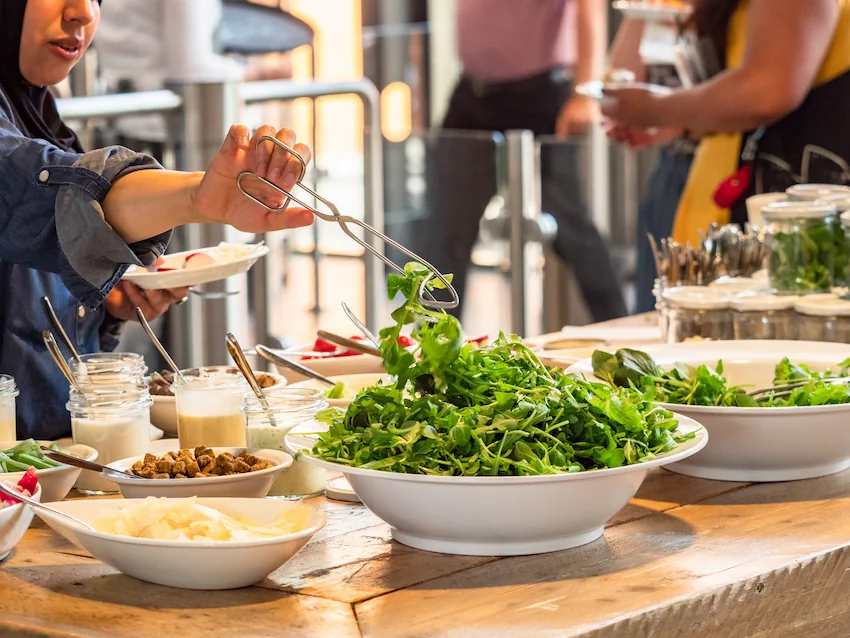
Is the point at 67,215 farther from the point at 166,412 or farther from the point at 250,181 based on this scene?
the point at 166,412

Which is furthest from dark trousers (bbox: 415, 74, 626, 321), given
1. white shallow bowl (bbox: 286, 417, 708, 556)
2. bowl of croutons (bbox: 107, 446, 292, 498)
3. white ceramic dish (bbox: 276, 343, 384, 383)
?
white shallow bowl (bbox: 286, 417, 708, 556)

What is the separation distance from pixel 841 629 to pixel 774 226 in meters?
0.91

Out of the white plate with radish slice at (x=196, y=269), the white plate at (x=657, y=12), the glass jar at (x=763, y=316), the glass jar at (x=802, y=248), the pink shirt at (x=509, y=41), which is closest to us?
the white plate with radish slice at (x=196, y=269)

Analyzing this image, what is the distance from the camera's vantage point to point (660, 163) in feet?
11.0

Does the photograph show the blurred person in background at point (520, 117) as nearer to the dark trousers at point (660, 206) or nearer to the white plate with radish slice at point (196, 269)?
the dark trousers at point (660, 206)

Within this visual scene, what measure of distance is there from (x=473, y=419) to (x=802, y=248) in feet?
3.16

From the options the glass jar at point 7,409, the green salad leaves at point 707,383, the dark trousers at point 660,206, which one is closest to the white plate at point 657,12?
the dark trousers at point 660,206

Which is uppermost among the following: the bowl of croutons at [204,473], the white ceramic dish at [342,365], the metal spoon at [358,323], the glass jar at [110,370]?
the metal spoon at [358,323]

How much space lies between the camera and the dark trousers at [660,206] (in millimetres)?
3215

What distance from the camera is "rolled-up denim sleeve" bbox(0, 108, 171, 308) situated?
4.09 ft

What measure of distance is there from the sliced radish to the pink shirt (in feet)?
9.66

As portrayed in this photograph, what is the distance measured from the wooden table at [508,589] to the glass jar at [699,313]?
588mm

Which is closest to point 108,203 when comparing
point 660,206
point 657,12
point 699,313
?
point 699,313

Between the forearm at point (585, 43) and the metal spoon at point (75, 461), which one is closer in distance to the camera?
the metal spoon at point (75, 461)
